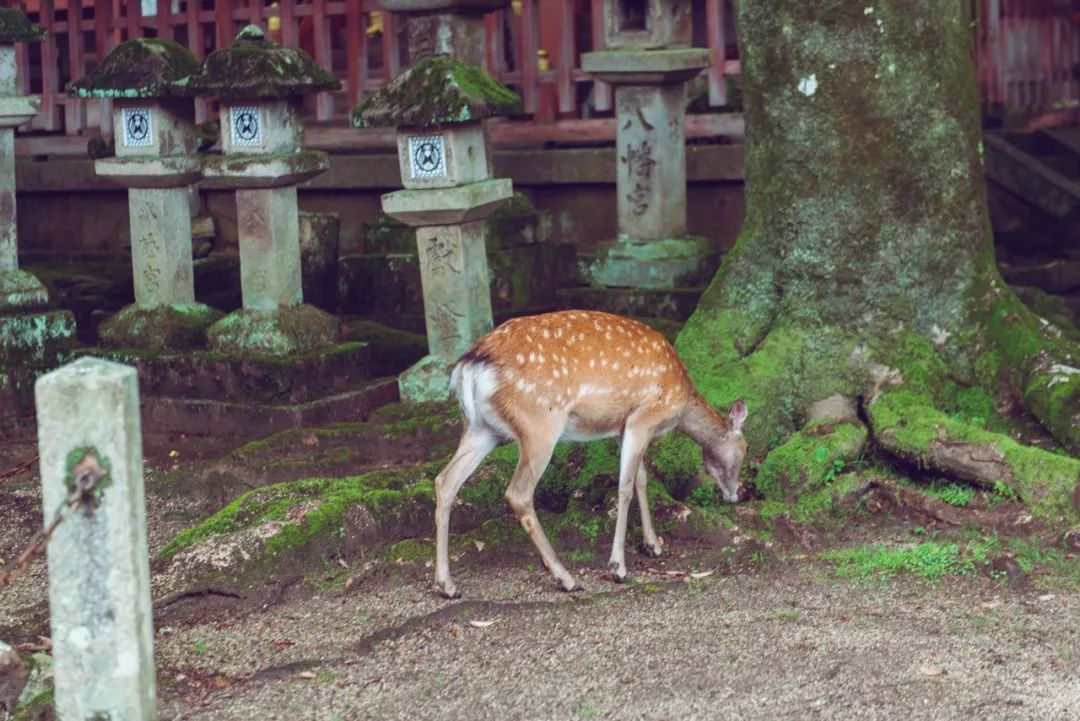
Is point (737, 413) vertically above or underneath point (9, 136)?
underneath

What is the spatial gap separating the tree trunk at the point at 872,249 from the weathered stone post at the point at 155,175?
12.0ft

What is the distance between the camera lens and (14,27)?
31.8 ft

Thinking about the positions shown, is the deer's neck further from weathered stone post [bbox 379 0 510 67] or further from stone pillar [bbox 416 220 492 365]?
weathered stone post [bbox 379 0 510 67]

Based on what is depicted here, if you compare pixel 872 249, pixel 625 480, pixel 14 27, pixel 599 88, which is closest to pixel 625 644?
pixel 625 480

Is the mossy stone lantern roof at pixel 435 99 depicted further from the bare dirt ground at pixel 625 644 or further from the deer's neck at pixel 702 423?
the bare dirt ground at pixel 625 644

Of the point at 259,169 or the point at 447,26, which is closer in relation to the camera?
the point at 259,169

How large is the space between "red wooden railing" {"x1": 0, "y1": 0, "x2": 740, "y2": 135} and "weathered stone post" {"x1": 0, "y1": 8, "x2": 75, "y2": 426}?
11.0ft

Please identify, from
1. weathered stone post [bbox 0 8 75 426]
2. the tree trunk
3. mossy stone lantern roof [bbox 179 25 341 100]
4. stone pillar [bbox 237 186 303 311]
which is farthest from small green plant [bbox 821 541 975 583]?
weathered stone post [bbox 0 8 75 426]

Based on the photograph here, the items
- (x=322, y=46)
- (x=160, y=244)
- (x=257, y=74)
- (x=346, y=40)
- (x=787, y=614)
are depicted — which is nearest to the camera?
(x=787, y=614)

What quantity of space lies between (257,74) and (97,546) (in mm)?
5440

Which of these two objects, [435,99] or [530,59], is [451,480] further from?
[530,59]

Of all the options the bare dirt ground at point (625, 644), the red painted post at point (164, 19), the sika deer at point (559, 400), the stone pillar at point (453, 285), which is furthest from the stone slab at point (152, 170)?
the red painted post at point (164, 19)

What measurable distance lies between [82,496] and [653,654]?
7.13 ft

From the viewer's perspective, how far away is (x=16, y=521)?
7.85 m
